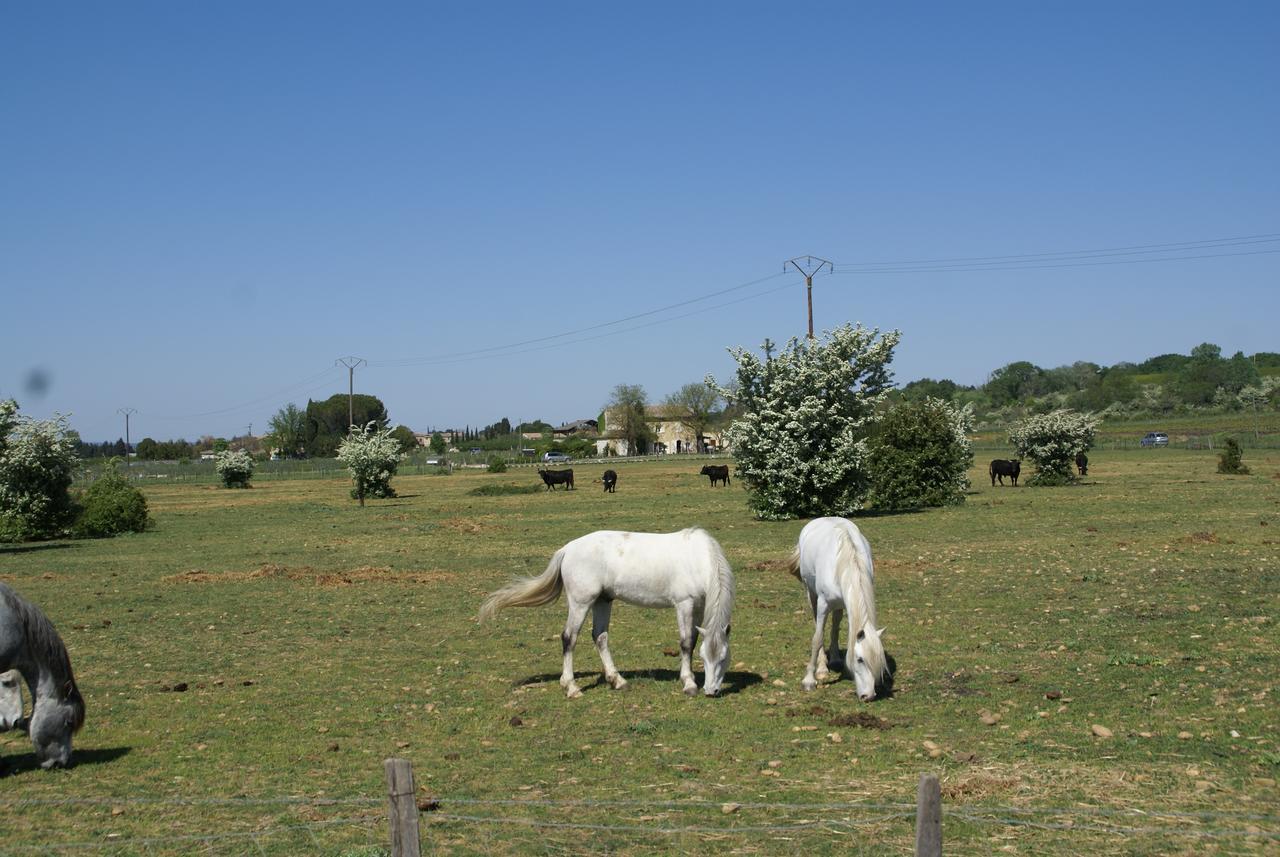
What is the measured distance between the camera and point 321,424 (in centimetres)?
15788

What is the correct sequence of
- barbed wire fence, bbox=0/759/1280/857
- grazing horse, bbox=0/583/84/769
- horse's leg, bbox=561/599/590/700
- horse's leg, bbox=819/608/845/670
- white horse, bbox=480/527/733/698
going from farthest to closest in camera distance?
horse's leg, bbox=819/608/845/670 → horse's leg, bbox=561/599/590/700 → white horse, bbox=480/527/733/698 → grazing horse, bbox=0/583/84/769 → barbed wire fence, bbox=0/759/1280/857

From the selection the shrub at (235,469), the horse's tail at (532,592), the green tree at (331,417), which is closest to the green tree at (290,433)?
the green tree at (331,417)

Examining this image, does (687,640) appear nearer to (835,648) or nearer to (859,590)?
(859,590)

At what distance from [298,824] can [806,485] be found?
2624 centimetres

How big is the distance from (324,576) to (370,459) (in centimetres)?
3162

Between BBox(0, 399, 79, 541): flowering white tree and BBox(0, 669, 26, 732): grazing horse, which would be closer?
BBox(0, 669, 26, 732): grazing horse

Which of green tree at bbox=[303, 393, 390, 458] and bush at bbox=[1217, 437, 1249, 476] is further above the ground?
green tree at bbox=[303, 393, 390, 458]

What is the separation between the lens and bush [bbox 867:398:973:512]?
35000 mm

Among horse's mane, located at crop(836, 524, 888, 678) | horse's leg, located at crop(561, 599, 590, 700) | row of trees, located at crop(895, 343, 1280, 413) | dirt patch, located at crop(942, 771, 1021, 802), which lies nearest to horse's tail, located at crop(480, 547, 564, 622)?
horse's leg, located at crop(561, 599, 590, 700)

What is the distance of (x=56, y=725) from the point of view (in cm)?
830

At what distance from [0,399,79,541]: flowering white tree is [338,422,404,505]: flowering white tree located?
17.6m

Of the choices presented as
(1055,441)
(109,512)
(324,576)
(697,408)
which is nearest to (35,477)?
(109,512)

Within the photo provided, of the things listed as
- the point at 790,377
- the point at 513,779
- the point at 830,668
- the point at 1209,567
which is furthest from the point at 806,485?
the point at 513,779

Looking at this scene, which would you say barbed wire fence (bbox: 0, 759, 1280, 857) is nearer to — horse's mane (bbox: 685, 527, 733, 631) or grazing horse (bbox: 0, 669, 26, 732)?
grazing horse (bbox: 0, 669, 26, 732)
